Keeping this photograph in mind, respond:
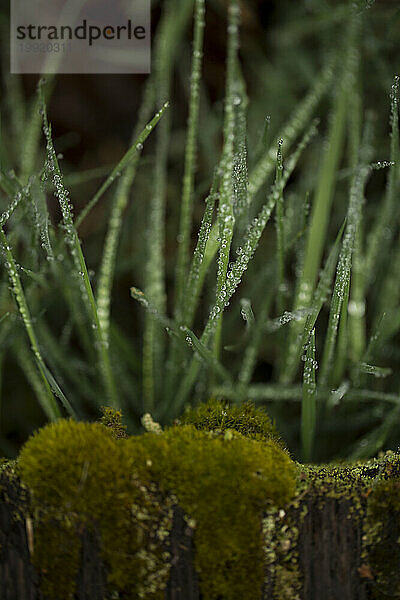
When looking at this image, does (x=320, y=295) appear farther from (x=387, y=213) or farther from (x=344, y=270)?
(x=387, y=213)

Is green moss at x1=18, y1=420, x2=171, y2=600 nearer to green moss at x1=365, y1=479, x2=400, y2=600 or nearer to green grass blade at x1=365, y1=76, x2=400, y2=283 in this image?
green moss at x1=365, y1=479, x2=400, y2=600

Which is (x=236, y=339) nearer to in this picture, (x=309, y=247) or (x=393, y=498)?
(x=309, y=247)

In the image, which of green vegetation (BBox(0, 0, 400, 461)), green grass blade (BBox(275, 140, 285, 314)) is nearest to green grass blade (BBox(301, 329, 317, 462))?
green vegetation (BBox(0, 0, 400, 461))

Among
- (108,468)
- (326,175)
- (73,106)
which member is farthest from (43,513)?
(73,106)

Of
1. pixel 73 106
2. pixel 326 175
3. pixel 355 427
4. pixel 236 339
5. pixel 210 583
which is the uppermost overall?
pixel 73 106

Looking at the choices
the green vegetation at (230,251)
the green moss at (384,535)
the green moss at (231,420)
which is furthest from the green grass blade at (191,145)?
the green moss at (384,535)

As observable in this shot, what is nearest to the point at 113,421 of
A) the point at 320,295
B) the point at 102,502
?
the point at 102,502

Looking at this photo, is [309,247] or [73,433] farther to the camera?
[309,247]

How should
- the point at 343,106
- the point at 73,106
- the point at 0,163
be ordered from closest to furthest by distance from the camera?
the point at 0,163, the point at 343,106, the point at 73,106
